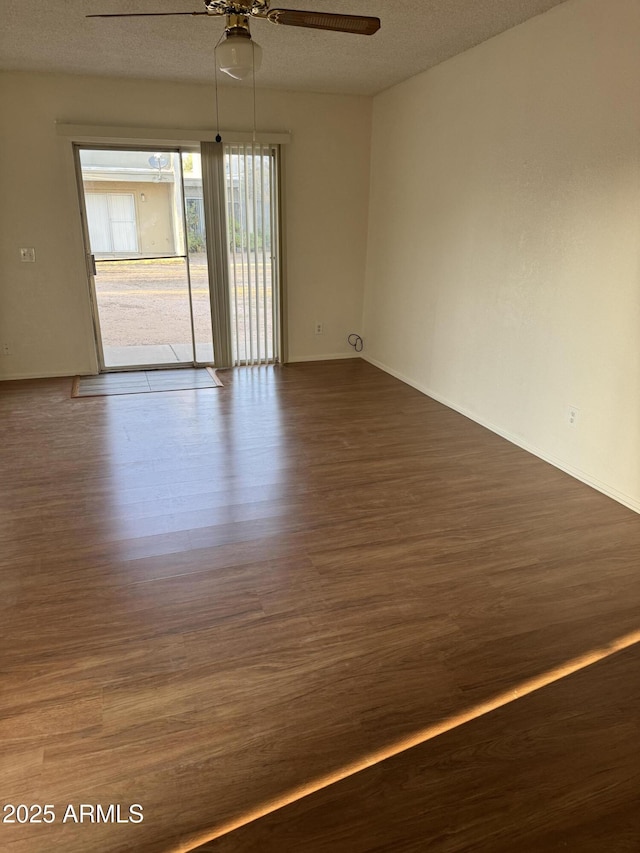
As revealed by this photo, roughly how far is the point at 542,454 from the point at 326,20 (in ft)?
9.01

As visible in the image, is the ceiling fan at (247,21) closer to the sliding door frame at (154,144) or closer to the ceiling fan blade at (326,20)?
the ceiling fan blade at (326,20)

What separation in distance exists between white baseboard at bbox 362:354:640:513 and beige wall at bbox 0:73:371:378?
139 cm

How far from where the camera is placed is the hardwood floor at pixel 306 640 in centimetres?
156

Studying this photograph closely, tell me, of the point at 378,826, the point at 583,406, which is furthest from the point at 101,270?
the point at 378,826

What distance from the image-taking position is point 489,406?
431 cm

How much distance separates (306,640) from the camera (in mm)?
2160

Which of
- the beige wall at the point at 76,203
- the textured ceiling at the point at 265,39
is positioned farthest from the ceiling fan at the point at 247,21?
the beige wall at the point at 76,203

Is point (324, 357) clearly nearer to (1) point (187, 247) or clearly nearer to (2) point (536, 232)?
(1) point (187, 247)

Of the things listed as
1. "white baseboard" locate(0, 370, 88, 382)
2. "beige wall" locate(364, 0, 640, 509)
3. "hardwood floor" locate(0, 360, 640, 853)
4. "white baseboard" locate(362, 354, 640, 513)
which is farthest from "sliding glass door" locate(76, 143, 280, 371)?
"hardwood floor" locate(0, 360, 640, 853)

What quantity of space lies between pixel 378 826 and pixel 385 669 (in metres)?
0.56

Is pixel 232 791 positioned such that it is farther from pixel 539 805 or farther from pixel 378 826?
pixel 539 805

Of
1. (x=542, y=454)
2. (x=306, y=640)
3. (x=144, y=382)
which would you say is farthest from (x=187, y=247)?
(x=306, y=640)

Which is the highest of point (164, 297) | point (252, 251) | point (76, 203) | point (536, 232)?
Answer: point (76, 203)

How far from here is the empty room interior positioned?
1660mm
